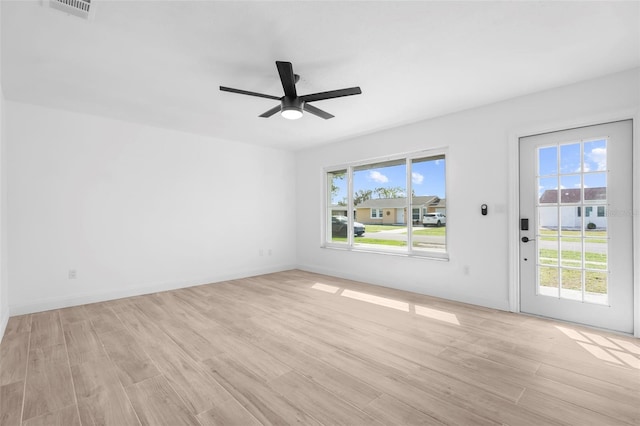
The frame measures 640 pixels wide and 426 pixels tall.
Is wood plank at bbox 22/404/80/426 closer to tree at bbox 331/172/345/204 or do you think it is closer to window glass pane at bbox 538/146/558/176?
window glass pane at bbox 538/146/558/176

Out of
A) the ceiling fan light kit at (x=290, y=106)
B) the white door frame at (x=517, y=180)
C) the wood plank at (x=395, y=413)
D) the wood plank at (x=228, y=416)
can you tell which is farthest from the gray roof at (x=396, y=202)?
the wood plank at (x=228, y=416)

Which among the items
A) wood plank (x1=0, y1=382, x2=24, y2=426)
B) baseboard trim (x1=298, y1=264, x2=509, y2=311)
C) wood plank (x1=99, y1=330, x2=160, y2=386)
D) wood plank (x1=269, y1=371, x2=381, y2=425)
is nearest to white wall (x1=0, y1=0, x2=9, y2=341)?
wood plank (x1=99, y1=330, x2=160, y2=386)

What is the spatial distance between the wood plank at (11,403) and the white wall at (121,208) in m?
2.19

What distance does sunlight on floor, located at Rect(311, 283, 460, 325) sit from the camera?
3512 millimetres

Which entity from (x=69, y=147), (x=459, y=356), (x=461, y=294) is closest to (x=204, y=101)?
(x=69, y=147)

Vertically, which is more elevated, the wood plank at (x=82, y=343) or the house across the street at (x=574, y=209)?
the house across the street at (x=574, y=209)

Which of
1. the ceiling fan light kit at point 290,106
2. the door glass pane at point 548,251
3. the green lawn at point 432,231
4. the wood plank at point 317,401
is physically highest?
the ceiling fan light kit at point 290,106

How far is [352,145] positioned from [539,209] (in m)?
3.17

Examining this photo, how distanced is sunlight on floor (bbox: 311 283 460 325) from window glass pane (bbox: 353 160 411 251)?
3.76 ft

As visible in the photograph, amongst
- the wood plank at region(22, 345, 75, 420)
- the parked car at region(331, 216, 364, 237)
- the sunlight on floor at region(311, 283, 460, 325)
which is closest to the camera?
the wood plank at region(22, 345, 75, 420)

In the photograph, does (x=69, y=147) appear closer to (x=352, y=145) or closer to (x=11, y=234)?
(x=11, y=234)

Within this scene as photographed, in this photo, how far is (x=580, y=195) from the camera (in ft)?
10.8

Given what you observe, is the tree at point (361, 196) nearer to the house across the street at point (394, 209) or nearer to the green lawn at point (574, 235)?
the house across the street at point (394, 209)

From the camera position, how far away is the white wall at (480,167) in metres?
3.19
